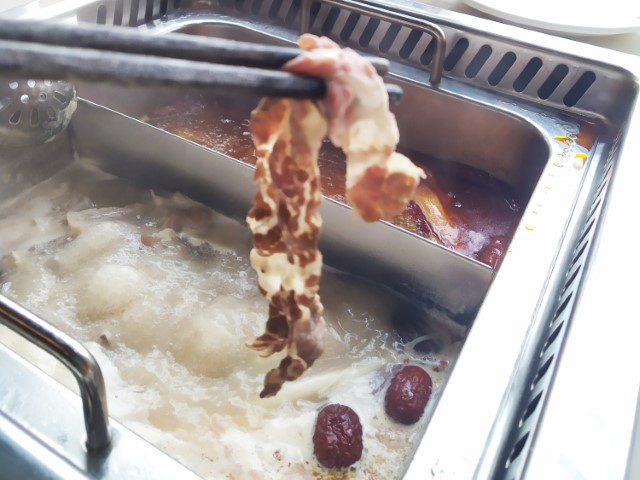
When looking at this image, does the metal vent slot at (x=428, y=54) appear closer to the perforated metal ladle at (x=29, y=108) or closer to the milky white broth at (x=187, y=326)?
the milky white broth at (x=187, y=326)

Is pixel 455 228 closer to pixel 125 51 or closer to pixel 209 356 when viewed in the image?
Result: pixel 209 356

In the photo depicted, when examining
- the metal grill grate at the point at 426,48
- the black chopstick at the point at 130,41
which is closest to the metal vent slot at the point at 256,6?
the metal grill grate at the point at 426,48

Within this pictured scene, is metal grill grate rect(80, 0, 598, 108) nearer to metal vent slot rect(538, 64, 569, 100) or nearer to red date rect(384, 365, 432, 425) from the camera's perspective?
metal vent slot rect(538, 64, 569, 100)

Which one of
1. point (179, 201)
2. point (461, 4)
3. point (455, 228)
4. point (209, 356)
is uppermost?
point (461, 4)

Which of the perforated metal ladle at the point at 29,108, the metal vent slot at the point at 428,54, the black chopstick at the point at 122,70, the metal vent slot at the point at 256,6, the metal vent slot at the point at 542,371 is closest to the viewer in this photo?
the black chopstick at the point at 122,70

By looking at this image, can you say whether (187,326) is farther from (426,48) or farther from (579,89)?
(579,89)

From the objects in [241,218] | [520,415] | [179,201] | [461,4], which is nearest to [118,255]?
[179,201]

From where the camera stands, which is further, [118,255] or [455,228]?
[455,228]

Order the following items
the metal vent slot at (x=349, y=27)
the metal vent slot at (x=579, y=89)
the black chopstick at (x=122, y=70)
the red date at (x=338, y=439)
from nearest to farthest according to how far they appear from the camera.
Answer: the black chopstick at (x=122, y=70), the red date at (x=338, y=439), the metal vent slot at (x=579, y=89), the metal vent slot at (x=349, y=27)
